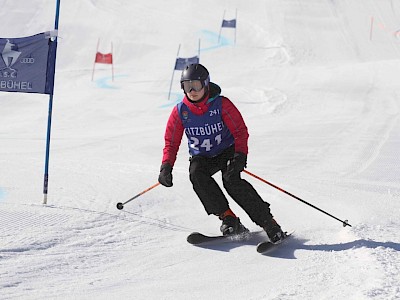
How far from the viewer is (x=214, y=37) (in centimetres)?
2922

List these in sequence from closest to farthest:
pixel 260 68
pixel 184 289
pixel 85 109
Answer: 1. pixel 184 289
2. pixel 85 109
3. pixel 260 68

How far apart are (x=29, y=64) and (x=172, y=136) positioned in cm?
143

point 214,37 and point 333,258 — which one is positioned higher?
point 214,37

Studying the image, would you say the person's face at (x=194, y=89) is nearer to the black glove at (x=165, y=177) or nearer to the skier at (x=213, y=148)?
the skier at (x=213, y=148)

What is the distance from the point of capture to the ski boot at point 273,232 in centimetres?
465

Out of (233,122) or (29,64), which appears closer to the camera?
(233,122)

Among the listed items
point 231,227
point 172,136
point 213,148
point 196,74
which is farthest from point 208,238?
point 196,74

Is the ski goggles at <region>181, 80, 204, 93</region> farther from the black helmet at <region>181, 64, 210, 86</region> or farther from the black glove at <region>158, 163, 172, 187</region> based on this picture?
the black glove at <region>158, 163, 172, 187</region>

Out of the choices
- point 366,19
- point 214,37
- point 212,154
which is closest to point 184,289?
point 212,154

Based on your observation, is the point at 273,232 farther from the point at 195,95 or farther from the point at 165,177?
the point at 195,95

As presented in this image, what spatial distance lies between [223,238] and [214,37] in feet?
82.3

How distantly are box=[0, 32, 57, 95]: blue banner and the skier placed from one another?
4.09ft

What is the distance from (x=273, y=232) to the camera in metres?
4.67

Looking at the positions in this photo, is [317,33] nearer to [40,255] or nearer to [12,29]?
[12,29]
